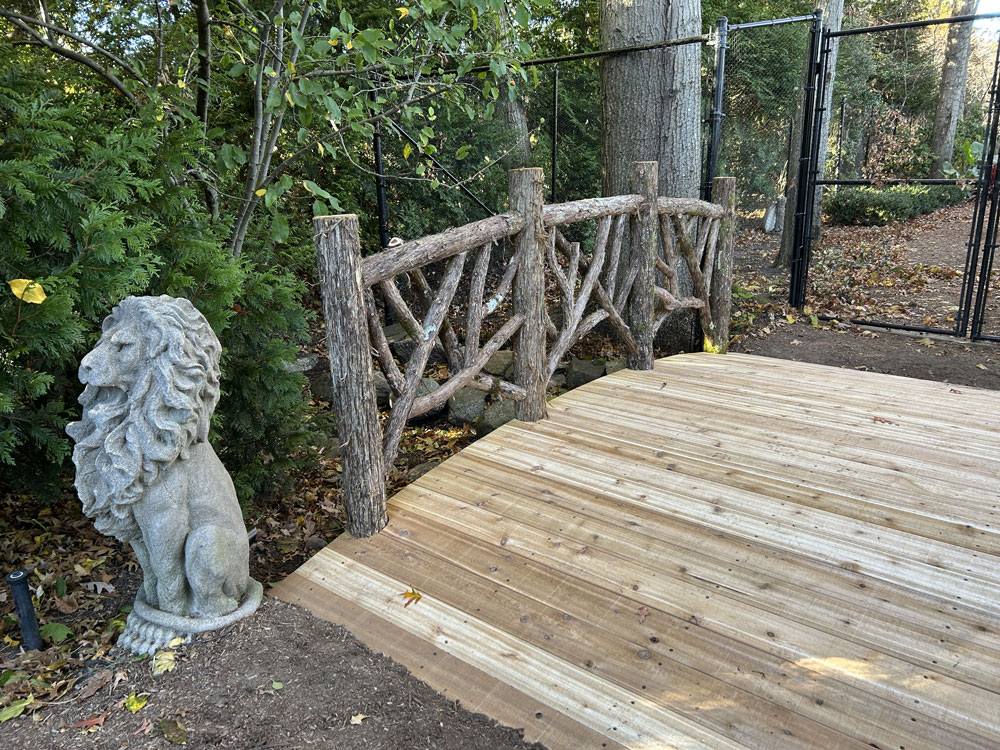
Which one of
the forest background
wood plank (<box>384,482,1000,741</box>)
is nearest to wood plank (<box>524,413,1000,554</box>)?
wood plank (<box>384,482,1000,741</box>)

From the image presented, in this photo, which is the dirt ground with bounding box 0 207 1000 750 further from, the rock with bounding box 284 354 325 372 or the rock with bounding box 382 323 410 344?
the rock with bounding box 382 323 410 344

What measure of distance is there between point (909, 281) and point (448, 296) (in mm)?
7450

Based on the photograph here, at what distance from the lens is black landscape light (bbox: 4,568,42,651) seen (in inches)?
79.0

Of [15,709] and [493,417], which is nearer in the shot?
[15,709]

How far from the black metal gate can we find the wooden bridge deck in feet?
7.95

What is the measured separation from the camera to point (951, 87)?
13.0 meters

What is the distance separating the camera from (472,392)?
5.39 metres

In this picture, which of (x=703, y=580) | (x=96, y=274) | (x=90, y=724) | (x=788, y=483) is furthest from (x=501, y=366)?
(x=90, y=724)

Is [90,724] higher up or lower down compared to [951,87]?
lower down

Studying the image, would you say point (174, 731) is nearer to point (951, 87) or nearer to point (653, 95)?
point (653, 95)

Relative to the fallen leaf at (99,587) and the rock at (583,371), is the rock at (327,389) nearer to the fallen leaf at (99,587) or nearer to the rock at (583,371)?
the rock at (583,371)

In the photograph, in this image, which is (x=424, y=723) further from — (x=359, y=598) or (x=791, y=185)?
(x=791, y=185)

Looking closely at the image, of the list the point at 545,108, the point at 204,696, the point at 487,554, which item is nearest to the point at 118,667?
the point at 204,696

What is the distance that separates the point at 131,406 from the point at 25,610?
→ 29.4 inches
